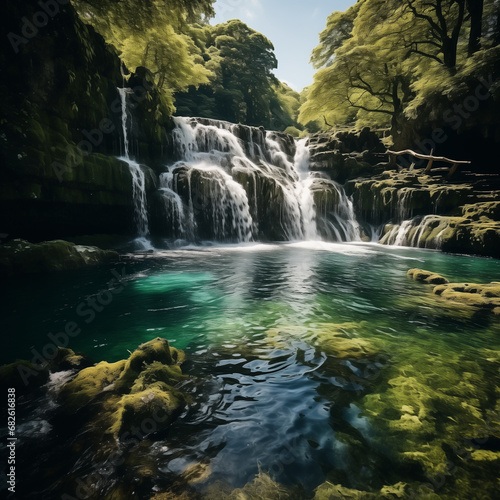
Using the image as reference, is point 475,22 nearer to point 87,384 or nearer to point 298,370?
point 298,370

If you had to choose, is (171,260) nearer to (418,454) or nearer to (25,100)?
(25,100)

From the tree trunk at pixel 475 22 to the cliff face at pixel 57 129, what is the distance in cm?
2062

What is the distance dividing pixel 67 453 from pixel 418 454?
259 centimetres

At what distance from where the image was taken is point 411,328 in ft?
14.1

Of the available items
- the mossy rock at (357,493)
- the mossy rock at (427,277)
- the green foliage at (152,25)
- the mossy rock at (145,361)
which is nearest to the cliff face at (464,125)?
the mossy rock at (427,277)

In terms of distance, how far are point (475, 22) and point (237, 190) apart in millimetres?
17367

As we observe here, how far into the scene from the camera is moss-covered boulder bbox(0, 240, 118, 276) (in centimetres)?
736

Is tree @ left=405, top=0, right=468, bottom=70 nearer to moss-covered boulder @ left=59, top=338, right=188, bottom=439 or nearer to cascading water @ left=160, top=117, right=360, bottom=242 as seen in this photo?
cascading water @ left=160, top=117, right=360, bottom=242

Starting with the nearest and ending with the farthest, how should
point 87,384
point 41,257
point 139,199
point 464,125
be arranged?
1. point 87,384
2. point 41,257
3. point 139,199
4. point 464,125

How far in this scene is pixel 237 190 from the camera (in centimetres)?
1623

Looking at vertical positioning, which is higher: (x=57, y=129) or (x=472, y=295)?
(x=57, y=129)

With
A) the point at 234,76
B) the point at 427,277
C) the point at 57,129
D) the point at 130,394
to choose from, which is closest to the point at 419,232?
the point at 427,277

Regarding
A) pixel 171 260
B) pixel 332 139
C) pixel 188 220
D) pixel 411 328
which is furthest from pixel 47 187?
pixel 332 139

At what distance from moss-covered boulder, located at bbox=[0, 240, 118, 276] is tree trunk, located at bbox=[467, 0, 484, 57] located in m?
23.0
